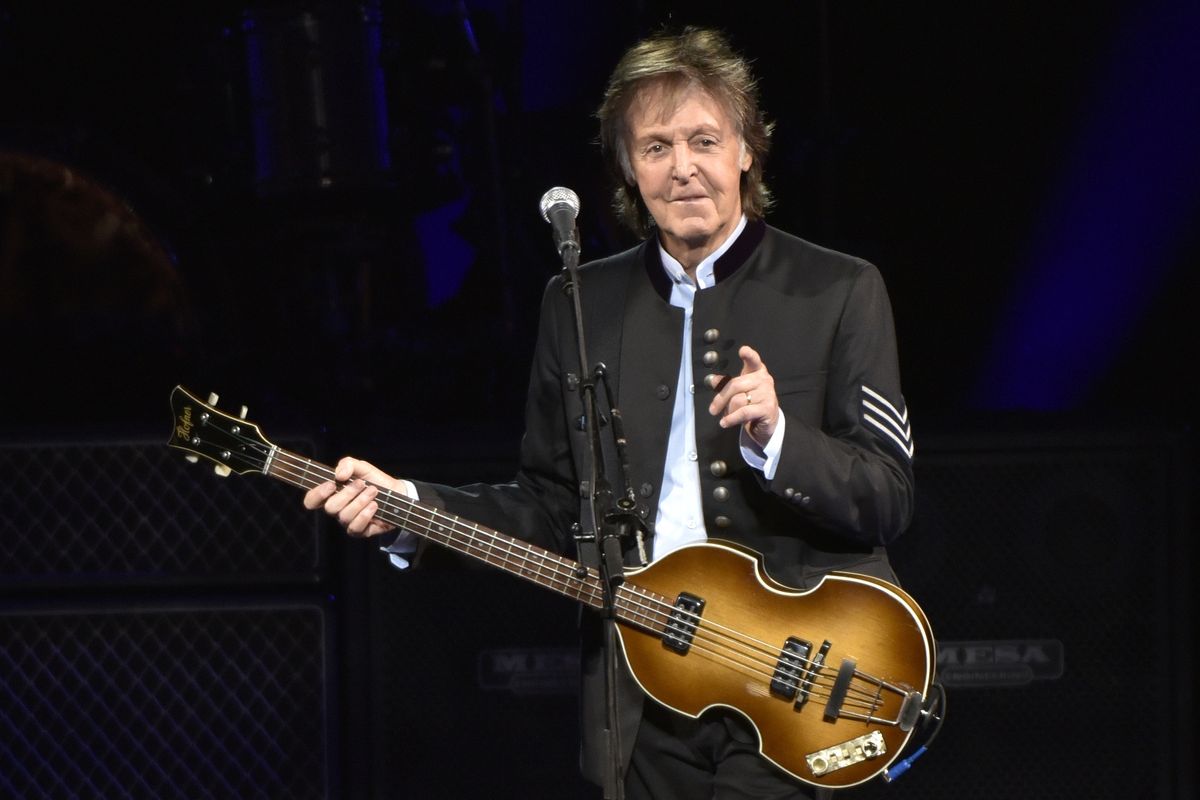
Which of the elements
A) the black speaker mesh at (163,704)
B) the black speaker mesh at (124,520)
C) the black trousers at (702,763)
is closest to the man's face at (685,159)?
the black trousers at (702,763)

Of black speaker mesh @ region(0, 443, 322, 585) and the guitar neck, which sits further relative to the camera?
black speaker mesh @ region(0, 443, 322, 585)

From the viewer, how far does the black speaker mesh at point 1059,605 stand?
3.40m

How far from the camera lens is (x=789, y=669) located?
241 centimetres

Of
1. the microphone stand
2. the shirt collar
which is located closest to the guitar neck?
the microphone stand

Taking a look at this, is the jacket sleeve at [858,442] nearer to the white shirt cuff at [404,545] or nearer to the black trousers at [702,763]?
the black trousers at [702,763]

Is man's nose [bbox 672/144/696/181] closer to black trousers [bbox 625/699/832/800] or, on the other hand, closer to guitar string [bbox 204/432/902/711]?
guitar string [bbox 204/432/902/711]

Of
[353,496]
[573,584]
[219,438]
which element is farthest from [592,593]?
[219,438]

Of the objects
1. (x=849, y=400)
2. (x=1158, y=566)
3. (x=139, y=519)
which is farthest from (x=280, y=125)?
(x=1158, y=566)

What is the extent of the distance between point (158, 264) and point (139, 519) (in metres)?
1.39

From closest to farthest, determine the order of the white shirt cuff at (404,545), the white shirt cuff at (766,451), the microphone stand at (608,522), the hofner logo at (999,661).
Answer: the microphone stand at (608,522)
the white shirt cuff at (766,451)
the white shirt cuff at (404,545)
the hofner logo at (999,661)

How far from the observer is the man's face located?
250 centimetres

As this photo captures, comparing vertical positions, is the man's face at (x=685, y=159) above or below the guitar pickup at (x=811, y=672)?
above

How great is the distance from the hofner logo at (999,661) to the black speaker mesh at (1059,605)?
14mm

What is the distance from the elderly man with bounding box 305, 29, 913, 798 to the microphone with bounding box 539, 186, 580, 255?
18cm
